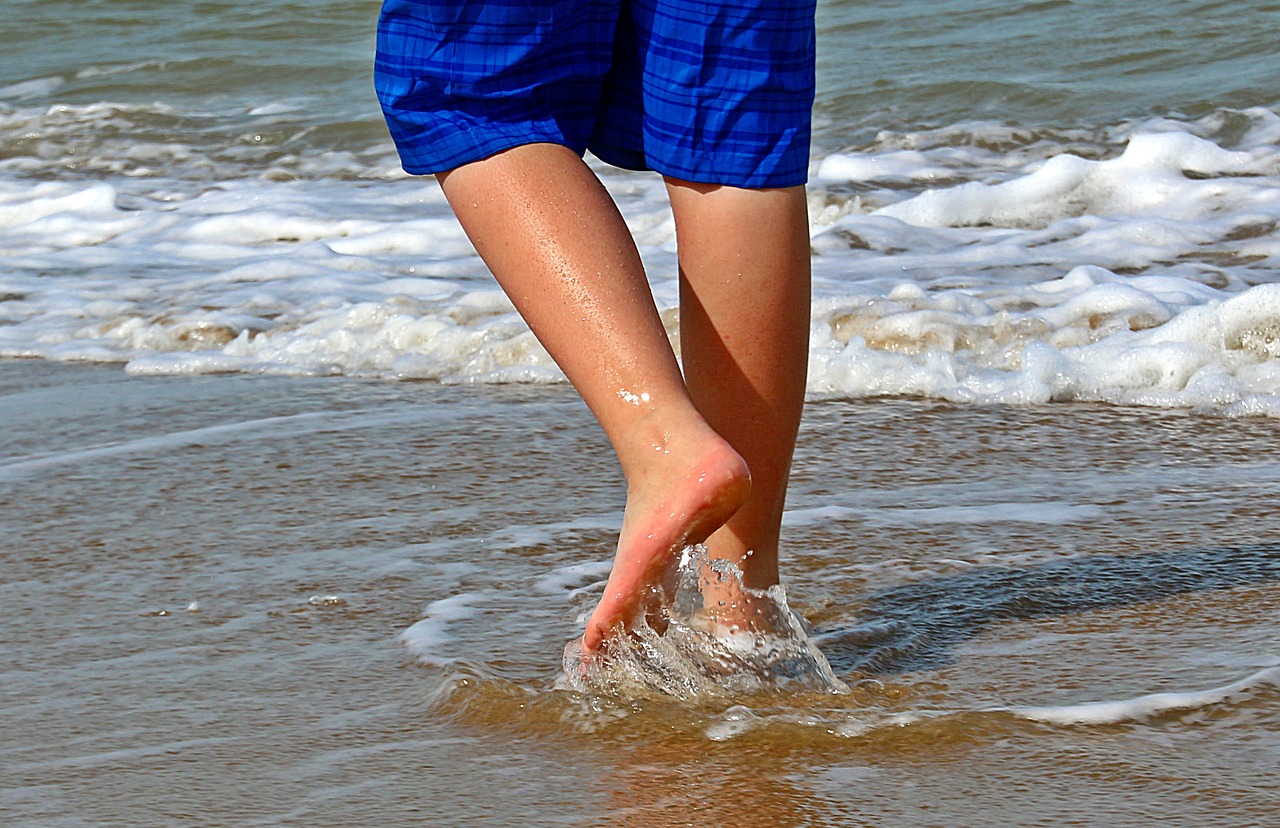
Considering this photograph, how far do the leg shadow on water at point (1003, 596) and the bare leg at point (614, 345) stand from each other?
1.24 ft

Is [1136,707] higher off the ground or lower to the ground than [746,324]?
lower

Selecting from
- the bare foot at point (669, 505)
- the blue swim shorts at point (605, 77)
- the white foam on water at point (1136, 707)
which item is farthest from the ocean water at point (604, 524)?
the blue swim shorts at point (605, 77)

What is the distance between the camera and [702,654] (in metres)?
1.66

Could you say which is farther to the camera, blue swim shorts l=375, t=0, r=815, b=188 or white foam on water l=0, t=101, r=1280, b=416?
white foam on water l=0, t=101, r=1280, b=416

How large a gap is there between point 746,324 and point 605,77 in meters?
0.29

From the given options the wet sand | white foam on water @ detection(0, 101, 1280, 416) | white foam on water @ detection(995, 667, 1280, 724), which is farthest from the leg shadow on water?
white foam on water @ detection(0, 101, 1280, 416)

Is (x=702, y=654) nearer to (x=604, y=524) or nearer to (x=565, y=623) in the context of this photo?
(x=565, y=623)

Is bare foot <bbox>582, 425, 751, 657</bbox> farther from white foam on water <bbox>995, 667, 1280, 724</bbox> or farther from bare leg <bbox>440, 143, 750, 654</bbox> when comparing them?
white foam on water <bbox>995, 667, 1280, 724</bbox>

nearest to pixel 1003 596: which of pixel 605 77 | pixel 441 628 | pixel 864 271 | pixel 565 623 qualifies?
pixel 565 623

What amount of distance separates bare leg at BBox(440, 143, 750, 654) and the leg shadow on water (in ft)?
1.24

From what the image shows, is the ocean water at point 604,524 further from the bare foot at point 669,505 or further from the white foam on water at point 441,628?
the bare foot at point 669,505

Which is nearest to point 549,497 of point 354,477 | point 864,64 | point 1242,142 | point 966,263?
point 354,477

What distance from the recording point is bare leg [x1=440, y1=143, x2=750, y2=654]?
143cm

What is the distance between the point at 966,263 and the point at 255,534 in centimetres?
257
